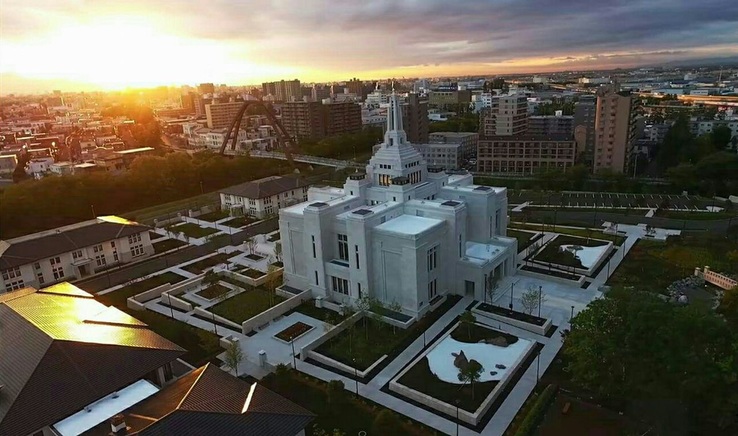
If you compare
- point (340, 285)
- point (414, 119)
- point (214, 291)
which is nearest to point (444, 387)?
point (340, 285)

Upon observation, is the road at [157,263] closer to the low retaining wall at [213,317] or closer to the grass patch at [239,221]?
the grass patch at [239,221]

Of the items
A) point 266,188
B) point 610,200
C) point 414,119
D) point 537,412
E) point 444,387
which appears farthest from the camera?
point 414,119

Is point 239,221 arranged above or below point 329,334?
above

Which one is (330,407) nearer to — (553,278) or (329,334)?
(329,334)

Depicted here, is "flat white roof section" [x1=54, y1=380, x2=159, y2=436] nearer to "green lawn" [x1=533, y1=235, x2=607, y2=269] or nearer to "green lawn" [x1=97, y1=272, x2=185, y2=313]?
"green lawn" [x1=97, y1=272, x2=185, y2=313]

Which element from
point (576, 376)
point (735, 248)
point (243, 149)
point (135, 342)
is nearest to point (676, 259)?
point (735, 248)

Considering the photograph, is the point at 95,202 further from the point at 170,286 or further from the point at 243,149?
the point at 243,149

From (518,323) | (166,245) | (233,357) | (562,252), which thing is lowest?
(518,323)
